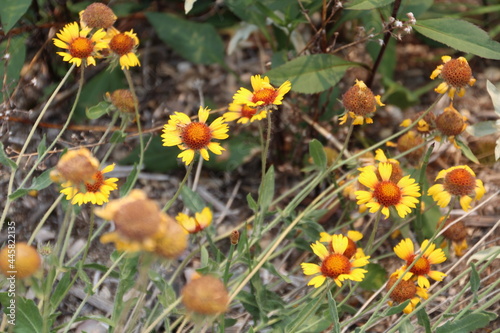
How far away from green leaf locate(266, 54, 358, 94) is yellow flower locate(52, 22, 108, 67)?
0.43m

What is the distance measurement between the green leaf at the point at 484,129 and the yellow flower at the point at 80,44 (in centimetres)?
85

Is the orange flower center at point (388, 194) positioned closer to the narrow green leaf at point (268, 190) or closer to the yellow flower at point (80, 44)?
the narrow green leaf at point (268, 190)

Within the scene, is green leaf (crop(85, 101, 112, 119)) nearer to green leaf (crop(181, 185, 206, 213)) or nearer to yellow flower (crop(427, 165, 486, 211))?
green leaf (crop(181, 185, 206, 213))

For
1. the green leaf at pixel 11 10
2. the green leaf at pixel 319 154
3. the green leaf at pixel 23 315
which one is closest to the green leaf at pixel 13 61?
the green leaf at pixel 11 10

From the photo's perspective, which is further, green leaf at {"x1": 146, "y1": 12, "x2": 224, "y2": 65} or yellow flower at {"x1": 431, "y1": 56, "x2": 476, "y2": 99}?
green leaf at {"x1": 146, "y1": 12, "x2": 224, "y2": 65}

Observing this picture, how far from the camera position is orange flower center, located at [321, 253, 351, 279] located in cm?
126

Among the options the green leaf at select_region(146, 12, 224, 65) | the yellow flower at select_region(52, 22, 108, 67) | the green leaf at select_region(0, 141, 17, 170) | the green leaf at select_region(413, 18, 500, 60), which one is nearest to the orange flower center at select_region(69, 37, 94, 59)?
the yellow flower at select_region(52, 22, 108, 67)

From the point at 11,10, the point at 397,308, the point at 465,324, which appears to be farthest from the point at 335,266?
the point at 11,10

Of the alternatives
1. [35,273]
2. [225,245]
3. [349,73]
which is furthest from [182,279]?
[349,73]

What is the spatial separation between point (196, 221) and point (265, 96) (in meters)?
0.33

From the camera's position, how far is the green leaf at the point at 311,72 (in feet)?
5.35

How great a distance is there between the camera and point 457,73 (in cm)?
138

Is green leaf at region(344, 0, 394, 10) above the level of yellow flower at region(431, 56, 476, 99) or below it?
above

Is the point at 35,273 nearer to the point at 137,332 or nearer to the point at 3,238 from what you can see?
the point at 137,332
